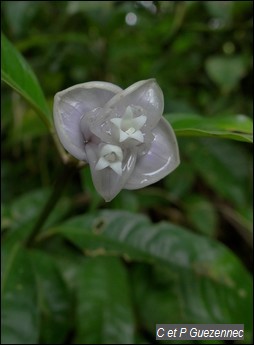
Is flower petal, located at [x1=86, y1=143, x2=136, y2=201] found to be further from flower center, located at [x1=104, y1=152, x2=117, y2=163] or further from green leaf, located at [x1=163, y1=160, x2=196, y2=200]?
green leaf, located at [x1=163, y1=160, x2=196, y2=200]

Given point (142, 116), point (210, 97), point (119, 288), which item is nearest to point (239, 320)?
point (119, 288)

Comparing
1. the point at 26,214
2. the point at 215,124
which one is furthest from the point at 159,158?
the point at 26,214

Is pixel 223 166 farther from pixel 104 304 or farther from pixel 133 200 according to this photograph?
pixel 104 304

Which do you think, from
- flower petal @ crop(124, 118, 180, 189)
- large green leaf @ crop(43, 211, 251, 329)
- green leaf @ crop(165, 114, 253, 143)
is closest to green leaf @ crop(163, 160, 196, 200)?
large green leaf @ crop(43, 211, 251, 329)

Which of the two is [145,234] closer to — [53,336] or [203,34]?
[53,336]

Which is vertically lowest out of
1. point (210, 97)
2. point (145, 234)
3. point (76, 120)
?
point (145, 234)

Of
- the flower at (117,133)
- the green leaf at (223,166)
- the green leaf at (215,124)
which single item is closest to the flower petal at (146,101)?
the flower at (117,133)
